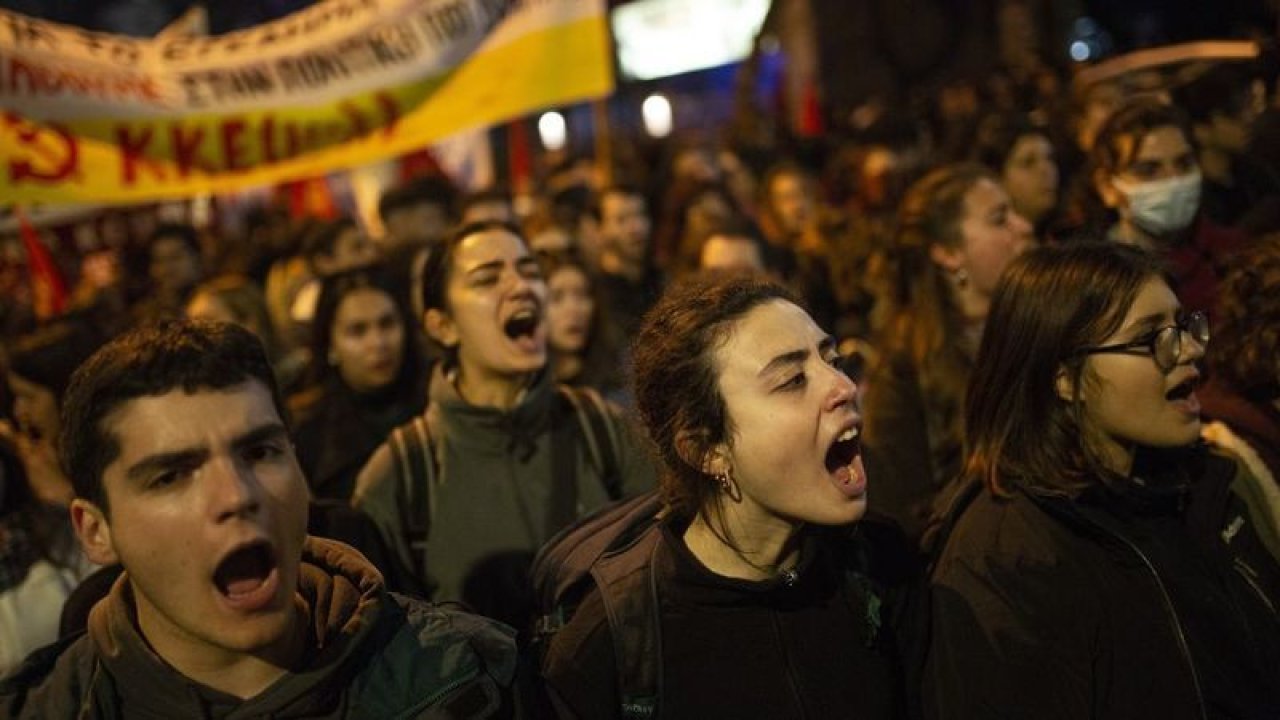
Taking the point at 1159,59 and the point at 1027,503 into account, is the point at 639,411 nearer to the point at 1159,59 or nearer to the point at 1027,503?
the point at 1027,503

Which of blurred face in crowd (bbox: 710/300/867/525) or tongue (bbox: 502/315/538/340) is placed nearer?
blurred face in crowd (bbox: 710/300/867/525)

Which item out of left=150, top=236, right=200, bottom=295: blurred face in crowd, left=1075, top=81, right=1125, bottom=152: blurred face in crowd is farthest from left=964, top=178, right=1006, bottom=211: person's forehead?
left=150, top=236, right=200, bottom=295: blurred face in crowd

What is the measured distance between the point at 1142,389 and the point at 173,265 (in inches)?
296

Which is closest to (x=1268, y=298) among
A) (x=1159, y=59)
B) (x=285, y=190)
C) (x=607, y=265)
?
(x=1159, y=59)

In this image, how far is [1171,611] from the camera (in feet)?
9.77

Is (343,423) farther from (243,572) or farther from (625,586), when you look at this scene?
(243,572)

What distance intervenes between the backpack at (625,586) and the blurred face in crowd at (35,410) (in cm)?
256

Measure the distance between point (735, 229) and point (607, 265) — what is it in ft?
5.76

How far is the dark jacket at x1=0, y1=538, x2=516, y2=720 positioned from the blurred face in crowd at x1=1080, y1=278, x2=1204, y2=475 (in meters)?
1.67

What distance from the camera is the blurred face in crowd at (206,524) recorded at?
92.7 inches

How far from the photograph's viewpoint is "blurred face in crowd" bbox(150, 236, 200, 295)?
9234mm

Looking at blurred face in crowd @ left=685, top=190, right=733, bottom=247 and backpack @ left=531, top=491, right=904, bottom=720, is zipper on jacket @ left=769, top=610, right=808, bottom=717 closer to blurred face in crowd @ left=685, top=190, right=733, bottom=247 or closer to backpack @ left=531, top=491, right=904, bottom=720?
backpack @ left=531, top=491, right=904, bottom=720

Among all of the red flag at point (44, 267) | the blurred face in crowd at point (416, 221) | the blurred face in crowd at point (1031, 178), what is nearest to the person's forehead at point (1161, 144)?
the blurred face in crowd at point (1031, 178)

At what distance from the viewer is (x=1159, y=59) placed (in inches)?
308
